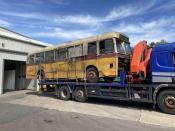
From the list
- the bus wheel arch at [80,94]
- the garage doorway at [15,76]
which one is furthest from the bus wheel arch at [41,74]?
the garage doorway at [15,76]

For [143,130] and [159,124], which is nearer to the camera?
[143,130]

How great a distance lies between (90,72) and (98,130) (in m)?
6.52

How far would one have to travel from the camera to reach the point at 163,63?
1075cm

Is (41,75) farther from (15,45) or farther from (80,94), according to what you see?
(15,45)

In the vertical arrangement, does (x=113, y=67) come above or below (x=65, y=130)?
above

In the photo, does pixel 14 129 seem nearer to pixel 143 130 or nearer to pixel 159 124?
pixel 143 130

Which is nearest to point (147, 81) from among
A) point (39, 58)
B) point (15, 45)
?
point (39, 58)

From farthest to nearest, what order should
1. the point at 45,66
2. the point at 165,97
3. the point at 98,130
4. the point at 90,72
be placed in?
the point at 45,66, the point at 90,72, the point at 165,97, the point at 98,130

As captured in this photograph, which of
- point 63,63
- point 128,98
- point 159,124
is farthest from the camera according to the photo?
point 63,63

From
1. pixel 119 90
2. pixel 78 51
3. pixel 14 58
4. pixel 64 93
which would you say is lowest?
pixel 64 93

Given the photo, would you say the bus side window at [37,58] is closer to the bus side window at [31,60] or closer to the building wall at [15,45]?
the bus side window at [31,60]

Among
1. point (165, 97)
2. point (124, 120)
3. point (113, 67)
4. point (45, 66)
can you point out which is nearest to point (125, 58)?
point (113, 67)

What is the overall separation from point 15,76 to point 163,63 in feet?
66.3

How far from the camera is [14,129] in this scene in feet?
26.2
